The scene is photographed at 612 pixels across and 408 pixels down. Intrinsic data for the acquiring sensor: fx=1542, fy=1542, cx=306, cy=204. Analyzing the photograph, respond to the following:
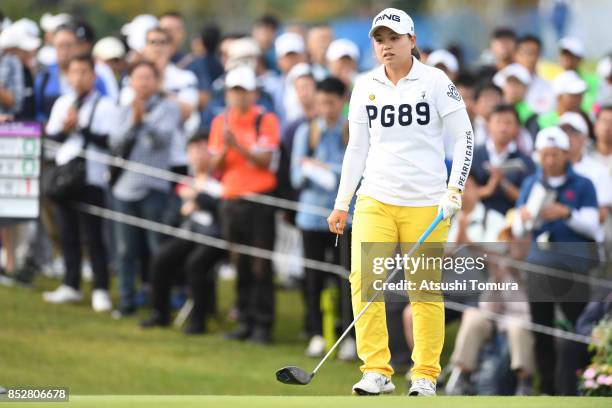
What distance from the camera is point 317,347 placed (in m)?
13.1

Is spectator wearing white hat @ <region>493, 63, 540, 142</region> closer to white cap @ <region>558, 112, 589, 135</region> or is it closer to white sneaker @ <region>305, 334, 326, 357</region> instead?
white cap @ <region>558, 112, 589, 135</region>

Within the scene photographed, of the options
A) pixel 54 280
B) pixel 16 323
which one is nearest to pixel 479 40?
pixel 54 280

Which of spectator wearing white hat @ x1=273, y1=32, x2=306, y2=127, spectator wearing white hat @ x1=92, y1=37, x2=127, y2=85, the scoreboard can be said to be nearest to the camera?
the scoreboard

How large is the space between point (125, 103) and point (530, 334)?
4.74 metres

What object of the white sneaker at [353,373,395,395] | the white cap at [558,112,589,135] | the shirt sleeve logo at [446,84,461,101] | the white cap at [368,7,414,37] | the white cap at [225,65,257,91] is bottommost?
the white sneaker at [353,373,395,395]

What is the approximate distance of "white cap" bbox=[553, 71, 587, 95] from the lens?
44.5 ft

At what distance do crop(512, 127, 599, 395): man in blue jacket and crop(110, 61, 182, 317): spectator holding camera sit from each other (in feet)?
12.8

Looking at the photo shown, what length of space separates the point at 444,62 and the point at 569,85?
1.13 meters

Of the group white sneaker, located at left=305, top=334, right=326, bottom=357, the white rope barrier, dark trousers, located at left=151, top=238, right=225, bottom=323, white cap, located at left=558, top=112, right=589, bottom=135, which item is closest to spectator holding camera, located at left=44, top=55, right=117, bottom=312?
the white rope barrier

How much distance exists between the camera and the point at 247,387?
40.8 ft

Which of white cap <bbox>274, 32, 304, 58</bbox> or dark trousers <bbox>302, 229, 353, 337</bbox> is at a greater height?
white cap <bbox>274, 32, 304, 58</bbox>

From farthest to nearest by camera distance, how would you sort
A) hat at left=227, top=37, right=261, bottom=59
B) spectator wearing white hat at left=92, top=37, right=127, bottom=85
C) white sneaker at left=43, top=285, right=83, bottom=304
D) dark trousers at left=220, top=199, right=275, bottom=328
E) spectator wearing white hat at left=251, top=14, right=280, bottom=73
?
spectator wearing white hat at left=251, top=14, right=280, bottom=73 → spectator wearing white hat at left=92, top=37, right=127, bottom=85 → hat at left=227, top=37, right=261, bottom=59 → white sneaker at left=43, top=285, right=83, bottom=304 → dark trousers at left=220, top=199, right=275, bottom=328

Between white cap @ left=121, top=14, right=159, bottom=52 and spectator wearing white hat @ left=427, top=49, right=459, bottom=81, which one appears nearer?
spectator wearing white hat @ left=427, top=49, right=459, bottom=81

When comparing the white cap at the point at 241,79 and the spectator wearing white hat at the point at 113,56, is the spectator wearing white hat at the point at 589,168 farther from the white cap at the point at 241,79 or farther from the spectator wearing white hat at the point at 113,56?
the spectator wearing white hat at the point at 113,56
